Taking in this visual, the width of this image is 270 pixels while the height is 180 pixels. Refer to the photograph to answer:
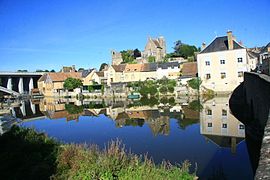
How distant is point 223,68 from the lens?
38625 mm

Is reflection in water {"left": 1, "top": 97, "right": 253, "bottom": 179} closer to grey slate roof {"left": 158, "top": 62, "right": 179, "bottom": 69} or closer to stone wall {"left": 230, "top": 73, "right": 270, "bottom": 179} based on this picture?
stone wall {"left": 230, "top": 73, "right": 270, "bottom": 179}

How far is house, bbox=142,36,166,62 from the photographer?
66.7 meters

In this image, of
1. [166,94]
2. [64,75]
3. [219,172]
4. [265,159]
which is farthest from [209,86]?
[64,75]

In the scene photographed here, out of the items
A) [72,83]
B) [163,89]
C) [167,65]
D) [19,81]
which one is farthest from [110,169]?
[19,81]

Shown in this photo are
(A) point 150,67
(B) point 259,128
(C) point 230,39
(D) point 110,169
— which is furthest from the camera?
(A) point 150,67

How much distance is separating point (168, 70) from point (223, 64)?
14084 mm

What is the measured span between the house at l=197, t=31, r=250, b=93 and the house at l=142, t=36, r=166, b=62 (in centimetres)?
2641

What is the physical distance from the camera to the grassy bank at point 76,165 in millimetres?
7055

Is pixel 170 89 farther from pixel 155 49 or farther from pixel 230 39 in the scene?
pixel 155 49

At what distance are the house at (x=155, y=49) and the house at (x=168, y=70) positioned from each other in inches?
556

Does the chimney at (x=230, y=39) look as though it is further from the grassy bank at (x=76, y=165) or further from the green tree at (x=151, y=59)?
the grassy bank at (x=76, y=165)

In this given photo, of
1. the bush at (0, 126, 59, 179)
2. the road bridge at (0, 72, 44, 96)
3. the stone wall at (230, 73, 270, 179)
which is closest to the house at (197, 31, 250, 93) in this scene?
the stone wall at (230, 73, 270, 179)

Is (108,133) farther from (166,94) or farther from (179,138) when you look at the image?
(166,94)

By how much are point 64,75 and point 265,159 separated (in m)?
71.0
